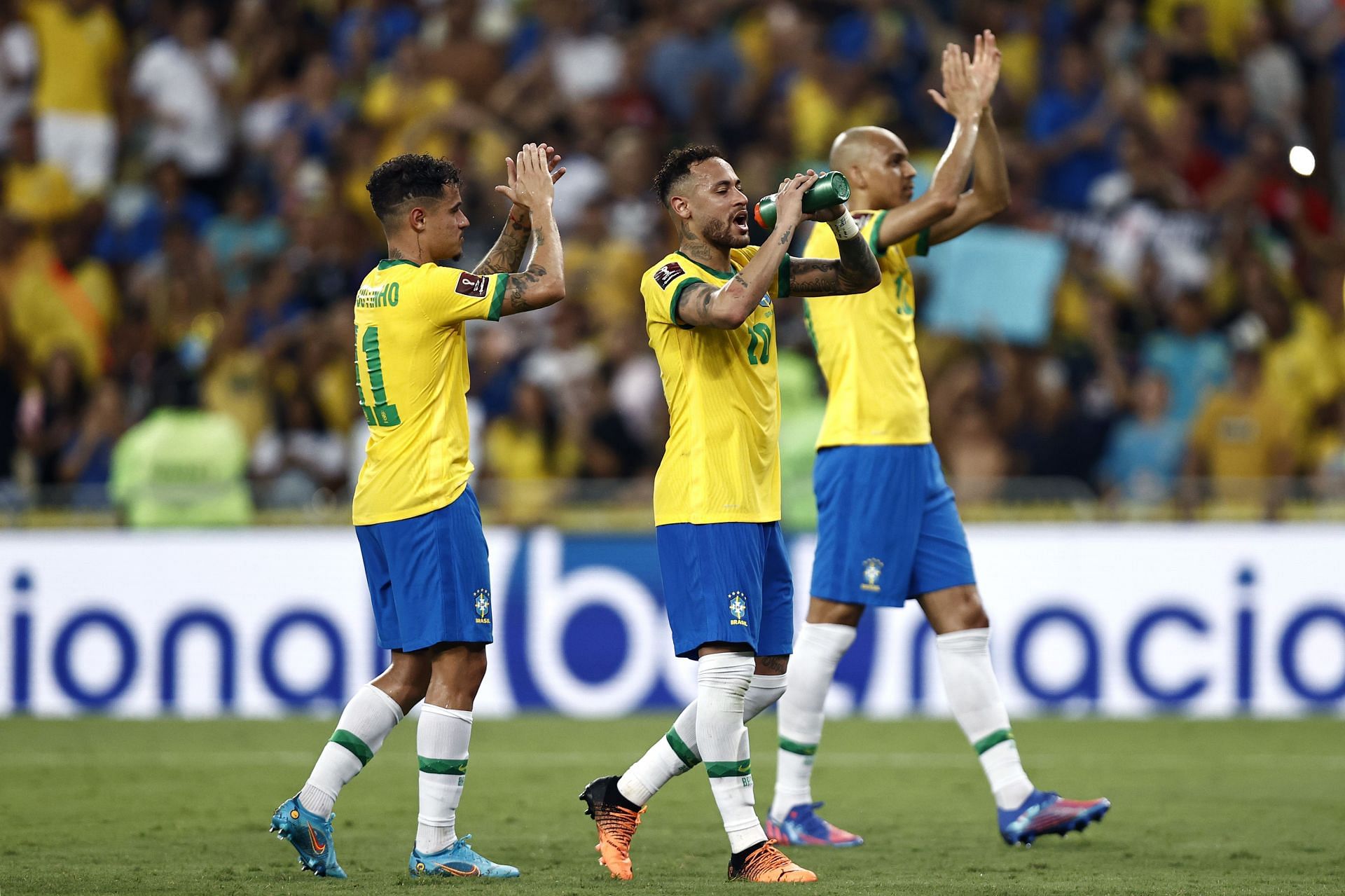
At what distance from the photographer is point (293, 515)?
523 inches

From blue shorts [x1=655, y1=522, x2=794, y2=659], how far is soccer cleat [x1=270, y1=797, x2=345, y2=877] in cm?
141

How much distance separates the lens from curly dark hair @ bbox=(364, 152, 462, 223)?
22.2 feet

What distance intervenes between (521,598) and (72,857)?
615 cm

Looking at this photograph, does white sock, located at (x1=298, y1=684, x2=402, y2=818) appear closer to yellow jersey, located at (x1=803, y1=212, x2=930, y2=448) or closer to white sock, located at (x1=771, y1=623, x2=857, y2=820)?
white sock, located at (x1=771, y1=623, x2=857, y2=820)

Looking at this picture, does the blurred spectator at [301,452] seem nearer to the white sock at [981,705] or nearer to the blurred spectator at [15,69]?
the blurred spectator at [15,69]

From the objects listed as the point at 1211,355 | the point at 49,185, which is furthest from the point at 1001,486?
the point at 49,185

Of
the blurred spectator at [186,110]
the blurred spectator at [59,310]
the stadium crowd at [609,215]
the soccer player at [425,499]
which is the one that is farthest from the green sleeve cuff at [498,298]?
the blurred spectator at [186,110]

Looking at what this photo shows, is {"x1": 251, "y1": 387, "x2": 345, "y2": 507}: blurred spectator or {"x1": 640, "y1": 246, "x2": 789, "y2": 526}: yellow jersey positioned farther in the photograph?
{"x1": 251, "y1": 387, "x2": 345, "y2": 507}: blurred spectator

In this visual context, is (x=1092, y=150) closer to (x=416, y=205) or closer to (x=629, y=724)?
(x=629, y=724)

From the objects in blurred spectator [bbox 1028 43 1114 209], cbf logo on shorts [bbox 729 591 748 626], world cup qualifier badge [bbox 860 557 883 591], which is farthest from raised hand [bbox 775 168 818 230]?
blurred spectator [bbox 1028 43 1114 209]

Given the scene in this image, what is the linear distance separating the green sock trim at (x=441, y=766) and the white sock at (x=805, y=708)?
1.71m

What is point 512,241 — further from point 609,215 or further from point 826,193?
point 609,215

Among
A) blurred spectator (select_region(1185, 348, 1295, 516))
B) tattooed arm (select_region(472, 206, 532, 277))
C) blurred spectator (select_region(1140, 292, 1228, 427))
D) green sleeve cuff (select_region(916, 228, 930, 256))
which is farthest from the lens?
blurred spectator (select_region(1140, 292, 1228, 427))

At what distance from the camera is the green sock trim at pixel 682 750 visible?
22.4ft
